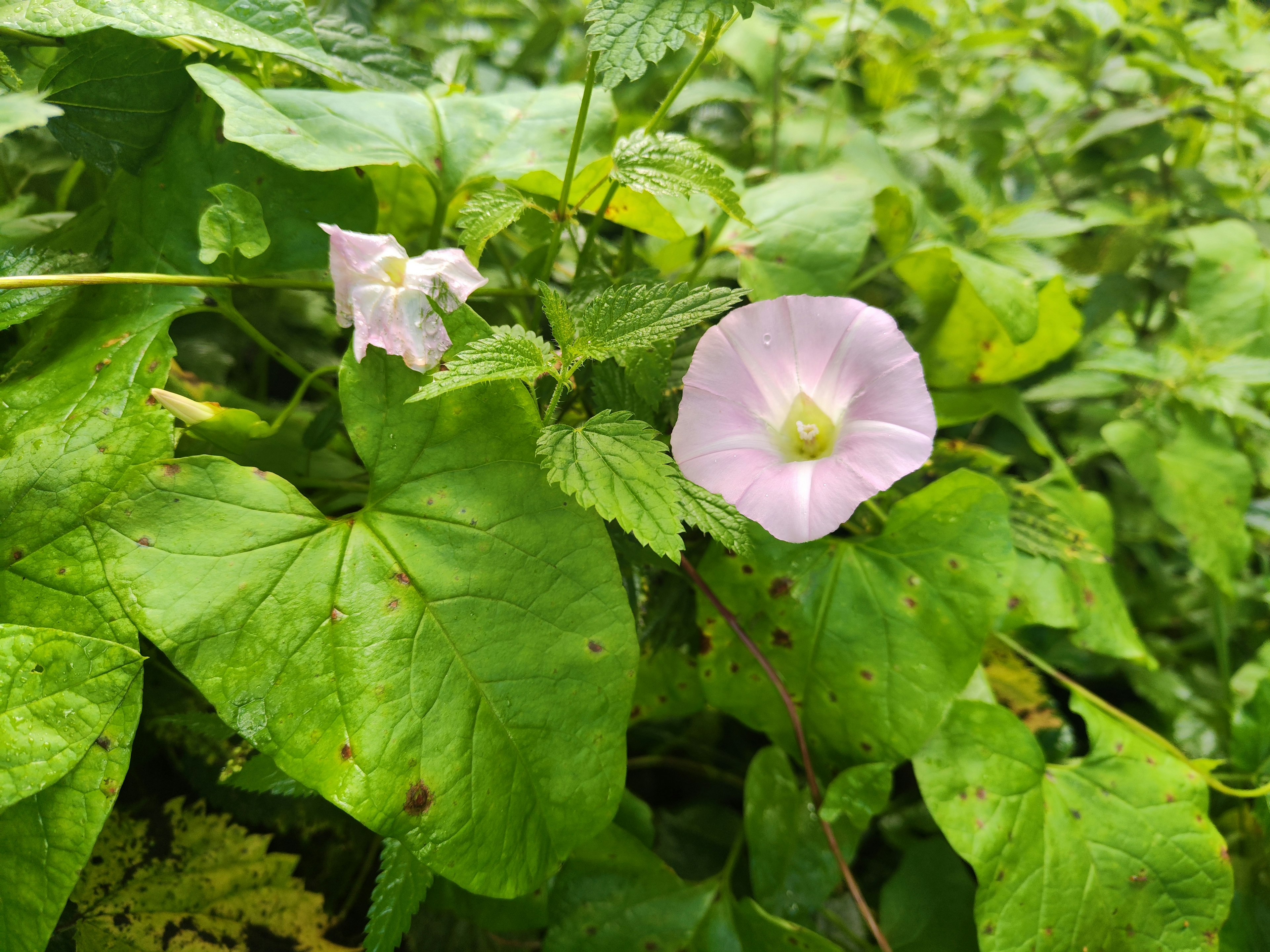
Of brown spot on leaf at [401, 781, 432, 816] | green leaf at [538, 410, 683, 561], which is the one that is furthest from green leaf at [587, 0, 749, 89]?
brown spot on leaf at [401, 781, 432, 816]

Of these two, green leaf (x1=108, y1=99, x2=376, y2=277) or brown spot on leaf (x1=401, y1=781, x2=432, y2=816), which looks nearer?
brown spot on leaf (x1=401, y1=781, x2=432, y2=816)

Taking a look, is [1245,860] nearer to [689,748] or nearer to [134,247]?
[689,748]

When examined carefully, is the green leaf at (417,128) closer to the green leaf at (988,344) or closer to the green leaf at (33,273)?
the green leaf at (33,273)

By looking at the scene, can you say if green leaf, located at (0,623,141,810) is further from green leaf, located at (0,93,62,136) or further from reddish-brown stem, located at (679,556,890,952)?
reddish-brown stem, located at (679,556,890,952)

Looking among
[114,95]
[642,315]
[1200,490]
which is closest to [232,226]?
[114,95]

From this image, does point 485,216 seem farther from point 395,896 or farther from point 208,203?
point 395,896

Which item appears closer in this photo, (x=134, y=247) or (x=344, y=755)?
(x=344, y=755)

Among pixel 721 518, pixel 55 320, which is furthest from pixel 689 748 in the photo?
pixel 55 320
